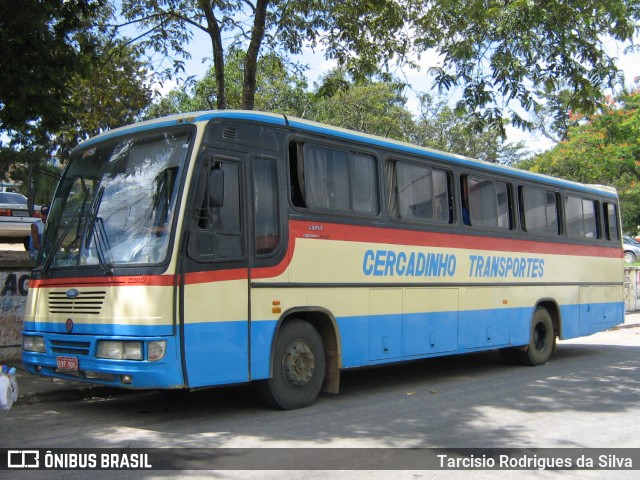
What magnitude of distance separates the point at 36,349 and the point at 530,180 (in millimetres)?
9058

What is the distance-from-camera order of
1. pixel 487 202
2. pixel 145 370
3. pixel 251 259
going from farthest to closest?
pixel 487 202 → pixel 251 259 → pixel 145 370

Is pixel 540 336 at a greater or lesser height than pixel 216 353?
lesser

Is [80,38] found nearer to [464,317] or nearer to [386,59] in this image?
[386,59]

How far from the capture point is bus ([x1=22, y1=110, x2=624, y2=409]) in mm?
6891

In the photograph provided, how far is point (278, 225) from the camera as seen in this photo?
7.88 meters

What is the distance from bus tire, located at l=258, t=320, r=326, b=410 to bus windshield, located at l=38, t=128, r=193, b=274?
1931 mm

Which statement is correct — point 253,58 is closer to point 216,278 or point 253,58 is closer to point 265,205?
point 265,205

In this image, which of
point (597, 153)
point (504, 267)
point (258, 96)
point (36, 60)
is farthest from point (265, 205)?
point (597, 153)

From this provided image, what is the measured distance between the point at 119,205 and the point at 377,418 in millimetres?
3709

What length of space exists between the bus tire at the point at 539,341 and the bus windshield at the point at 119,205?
26.1 feet

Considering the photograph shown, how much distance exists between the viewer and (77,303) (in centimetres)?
724

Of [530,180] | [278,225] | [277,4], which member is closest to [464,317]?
[530,180]

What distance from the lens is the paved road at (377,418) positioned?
6520mm

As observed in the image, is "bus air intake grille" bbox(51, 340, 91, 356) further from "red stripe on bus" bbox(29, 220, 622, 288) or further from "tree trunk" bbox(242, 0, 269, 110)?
"tree trunk" bbox(242, 0, 269, 110)
